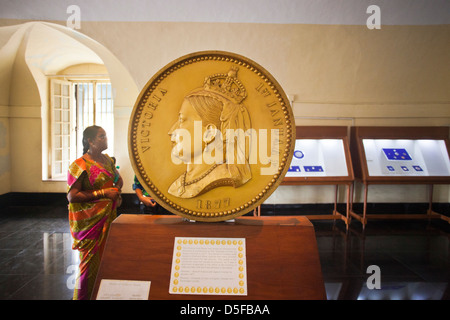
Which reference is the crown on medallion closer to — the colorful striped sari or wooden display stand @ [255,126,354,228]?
the colorful striped sari

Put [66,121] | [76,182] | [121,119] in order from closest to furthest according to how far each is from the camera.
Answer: [76,182] → [121,119] → [66,121]

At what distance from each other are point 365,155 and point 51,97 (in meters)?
6.72

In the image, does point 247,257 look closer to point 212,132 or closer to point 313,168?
point 212,132

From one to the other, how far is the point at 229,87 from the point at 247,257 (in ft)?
2.16

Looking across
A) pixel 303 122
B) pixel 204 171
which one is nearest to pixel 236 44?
pixel 303 122

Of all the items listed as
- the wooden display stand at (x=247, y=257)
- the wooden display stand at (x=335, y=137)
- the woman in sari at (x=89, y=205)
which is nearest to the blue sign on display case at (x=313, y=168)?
the wooden display stand at (x=335, y=137)

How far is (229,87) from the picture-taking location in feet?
3.80

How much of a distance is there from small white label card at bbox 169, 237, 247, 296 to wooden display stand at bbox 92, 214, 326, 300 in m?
0.02

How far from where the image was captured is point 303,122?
213 inches

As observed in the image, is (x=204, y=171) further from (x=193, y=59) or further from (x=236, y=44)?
(x=236, y=44)

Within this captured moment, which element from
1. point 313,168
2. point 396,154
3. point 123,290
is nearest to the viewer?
point 123,290

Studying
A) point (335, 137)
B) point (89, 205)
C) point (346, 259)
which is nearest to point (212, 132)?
point (89, 205)

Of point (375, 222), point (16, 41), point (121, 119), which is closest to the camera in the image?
point (375, 222)
